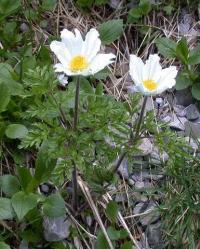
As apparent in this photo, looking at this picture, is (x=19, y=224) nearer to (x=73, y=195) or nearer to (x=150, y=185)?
(x=73, y=195)

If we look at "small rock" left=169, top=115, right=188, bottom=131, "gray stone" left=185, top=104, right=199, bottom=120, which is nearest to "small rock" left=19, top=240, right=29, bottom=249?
"small rock" left=169, top=115, right=188, bottom=131

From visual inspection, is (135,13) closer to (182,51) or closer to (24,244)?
(182,51)

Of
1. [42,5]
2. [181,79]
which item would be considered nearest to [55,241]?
[181,79]

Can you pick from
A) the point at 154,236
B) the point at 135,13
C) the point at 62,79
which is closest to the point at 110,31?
the point at 135,13

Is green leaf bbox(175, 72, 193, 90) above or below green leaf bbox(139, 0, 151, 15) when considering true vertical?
below

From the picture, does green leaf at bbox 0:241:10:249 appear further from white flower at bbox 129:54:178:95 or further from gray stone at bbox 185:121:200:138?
gray stone at bbox 185:121:200:138

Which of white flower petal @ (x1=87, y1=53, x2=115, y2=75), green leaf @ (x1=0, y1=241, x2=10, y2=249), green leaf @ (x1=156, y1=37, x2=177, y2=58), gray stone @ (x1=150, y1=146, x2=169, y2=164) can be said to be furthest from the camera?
green leaf @ (x1=156, y1=37, x2=177, y2=58)

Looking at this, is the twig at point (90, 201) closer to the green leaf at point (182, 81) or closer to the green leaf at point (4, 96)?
the green leaf at point (4, 96)
